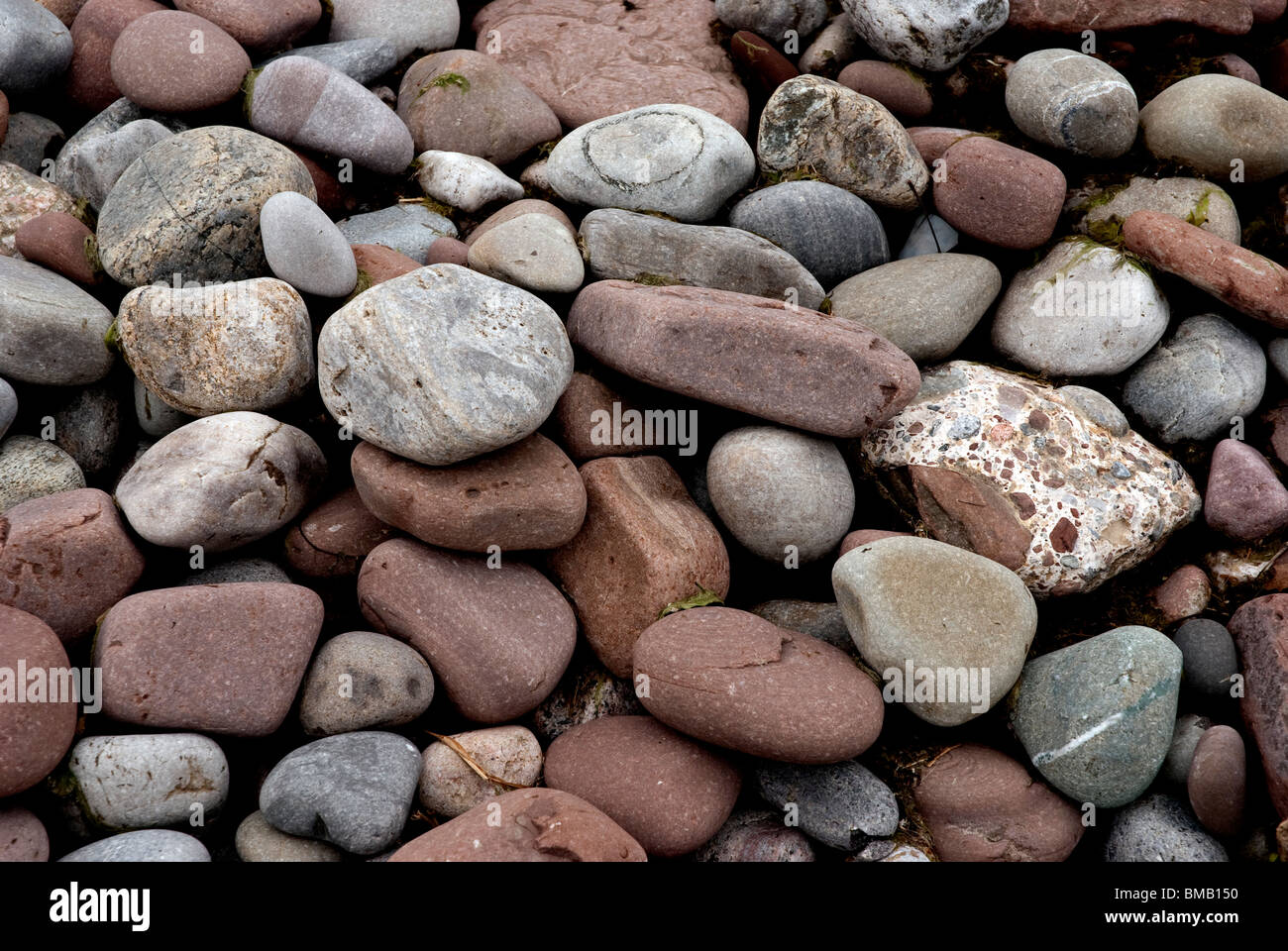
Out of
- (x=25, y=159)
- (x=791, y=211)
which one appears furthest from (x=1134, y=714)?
(x=25, y=159)

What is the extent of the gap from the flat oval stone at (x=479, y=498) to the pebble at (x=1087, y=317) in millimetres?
2674

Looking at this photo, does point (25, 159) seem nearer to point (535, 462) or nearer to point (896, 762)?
point (535, 462)

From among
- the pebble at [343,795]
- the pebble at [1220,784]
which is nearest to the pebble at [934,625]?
the pebble at [1220,784]

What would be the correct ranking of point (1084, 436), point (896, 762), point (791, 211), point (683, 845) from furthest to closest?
point (791, 211) < point (1084, 436) < point (896, 762) < point (683, 845)

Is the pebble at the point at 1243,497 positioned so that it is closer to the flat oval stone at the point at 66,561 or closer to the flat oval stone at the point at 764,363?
the flat oval stone at the point at 764,363

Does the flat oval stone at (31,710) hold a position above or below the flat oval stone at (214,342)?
below

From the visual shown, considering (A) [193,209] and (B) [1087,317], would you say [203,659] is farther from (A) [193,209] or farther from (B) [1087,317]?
(B) [1087,317]

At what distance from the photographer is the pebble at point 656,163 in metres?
5.66

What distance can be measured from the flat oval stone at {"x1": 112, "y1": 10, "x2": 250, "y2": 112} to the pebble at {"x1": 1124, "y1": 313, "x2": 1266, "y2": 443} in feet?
17.3

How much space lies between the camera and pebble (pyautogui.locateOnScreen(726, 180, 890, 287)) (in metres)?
5.56

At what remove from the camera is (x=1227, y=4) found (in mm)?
6137

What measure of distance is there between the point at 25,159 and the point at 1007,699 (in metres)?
6.04

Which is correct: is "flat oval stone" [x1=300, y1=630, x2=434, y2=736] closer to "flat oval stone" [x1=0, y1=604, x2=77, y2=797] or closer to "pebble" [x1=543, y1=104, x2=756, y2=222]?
"flat oval stone" [x1=0, y1=604, x2=77, y2=797]

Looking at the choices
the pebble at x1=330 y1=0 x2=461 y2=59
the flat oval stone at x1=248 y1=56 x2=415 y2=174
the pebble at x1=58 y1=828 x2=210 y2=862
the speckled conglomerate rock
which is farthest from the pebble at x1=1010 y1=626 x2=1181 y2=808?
the pebble at x1=330 y1=0 x2=461 y2=59
